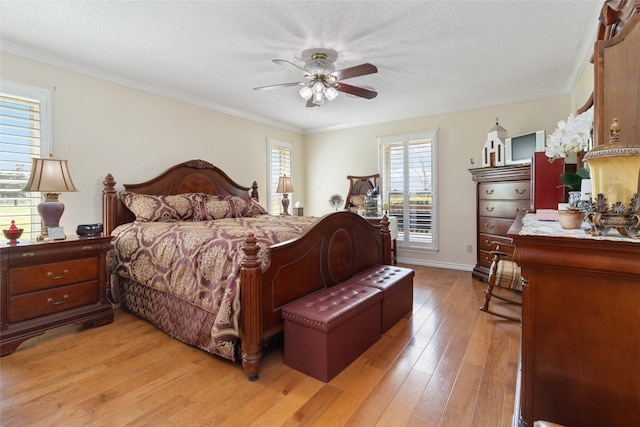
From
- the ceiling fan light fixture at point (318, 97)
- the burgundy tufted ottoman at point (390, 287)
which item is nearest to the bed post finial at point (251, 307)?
the burgundy tufted ottoman at point (390, 287)

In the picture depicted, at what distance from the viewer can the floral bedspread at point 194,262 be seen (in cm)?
189

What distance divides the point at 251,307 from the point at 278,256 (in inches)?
14.9

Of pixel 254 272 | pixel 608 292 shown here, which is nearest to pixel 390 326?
pixel 254 272

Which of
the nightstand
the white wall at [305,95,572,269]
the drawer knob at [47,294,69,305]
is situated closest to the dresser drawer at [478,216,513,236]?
the white wall at [305,95,572,269]

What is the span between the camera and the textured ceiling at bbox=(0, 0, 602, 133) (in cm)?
217

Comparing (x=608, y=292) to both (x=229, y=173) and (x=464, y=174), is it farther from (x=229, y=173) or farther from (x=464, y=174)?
(x=229, y=173)

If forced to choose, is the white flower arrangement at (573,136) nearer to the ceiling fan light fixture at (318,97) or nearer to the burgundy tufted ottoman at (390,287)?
the burgundy tufted ottoman at (390,287)

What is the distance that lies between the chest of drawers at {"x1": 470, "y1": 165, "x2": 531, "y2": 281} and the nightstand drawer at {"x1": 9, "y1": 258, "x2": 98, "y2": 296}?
4.01m

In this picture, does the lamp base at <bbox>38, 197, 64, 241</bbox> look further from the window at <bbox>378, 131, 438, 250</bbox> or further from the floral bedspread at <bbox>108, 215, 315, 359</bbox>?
the window at <bbox>378, 131, 438, 250</bbox>

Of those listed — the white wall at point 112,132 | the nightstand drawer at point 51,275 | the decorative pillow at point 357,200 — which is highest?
the white wall at point 112,132

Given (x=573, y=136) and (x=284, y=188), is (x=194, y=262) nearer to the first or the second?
(x=573, y=136)

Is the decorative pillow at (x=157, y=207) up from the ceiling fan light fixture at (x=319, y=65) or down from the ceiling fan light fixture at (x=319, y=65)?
down

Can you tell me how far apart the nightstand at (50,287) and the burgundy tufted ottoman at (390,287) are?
7.16 feet

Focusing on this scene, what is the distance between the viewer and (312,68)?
9.04 ft
